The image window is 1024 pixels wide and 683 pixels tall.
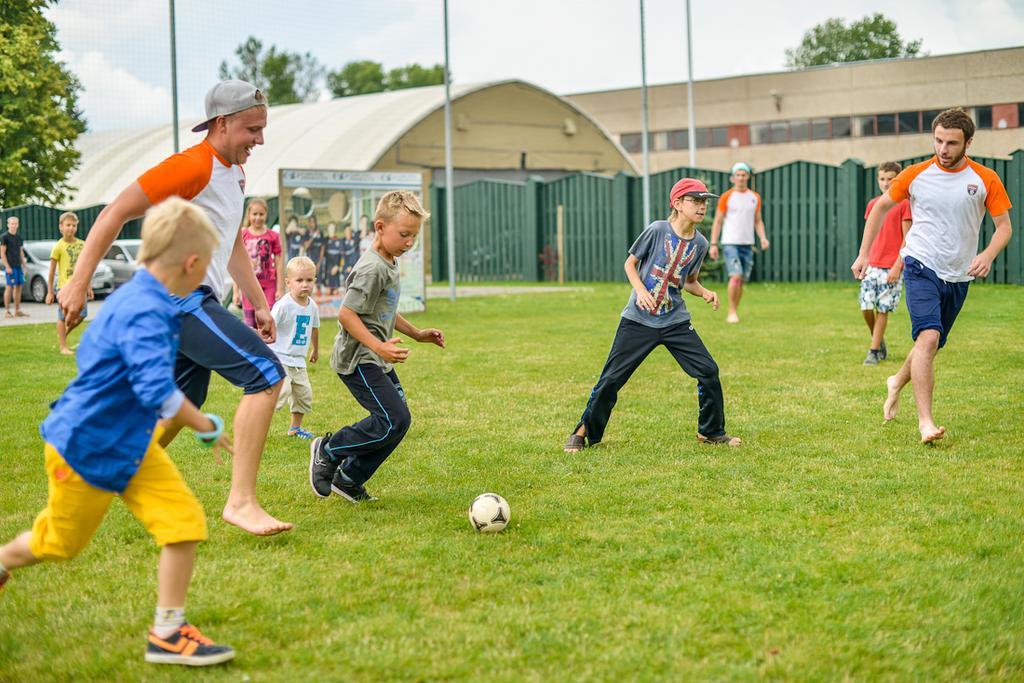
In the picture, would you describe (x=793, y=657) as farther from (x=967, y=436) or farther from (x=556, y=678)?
(x=967, y=436)

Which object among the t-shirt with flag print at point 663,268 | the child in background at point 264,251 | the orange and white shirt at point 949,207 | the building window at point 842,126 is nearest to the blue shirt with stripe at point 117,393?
the t-shirt with flag print at point 663,268

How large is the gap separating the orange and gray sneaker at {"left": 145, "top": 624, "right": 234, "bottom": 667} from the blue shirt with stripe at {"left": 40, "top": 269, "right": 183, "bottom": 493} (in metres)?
0.54

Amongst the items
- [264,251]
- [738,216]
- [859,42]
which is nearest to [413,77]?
[859,42]

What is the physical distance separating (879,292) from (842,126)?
1603 inches

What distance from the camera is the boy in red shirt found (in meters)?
11.3

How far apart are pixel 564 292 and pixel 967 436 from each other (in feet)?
57.3

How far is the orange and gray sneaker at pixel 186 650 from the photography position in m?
3.69

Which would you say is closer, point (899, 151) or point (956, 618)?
point (956, 618)

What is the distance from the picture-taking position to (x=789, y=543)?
496cm

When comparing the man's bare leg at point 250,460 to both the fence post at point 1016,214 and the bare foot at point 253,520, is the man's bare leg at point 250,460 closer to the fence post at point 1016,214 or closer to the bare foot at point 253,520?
the bare foot at point 253,520

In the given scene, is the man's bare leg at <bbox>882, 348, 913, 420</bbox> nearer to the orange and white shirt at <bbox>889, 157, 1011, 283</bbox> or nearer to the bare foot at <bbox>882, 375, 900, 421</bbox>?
the bare foot at <bbox>882, 375, 900, 421</bbox>

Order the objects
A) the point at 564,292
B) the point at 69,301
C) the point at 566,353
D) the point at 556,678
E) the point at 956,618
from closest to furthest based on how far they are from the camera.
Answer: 1. the point at 556,678
2. the point at 956,618
3. the point at 69,301
4. the point at 566,353
5. the point at 564,292

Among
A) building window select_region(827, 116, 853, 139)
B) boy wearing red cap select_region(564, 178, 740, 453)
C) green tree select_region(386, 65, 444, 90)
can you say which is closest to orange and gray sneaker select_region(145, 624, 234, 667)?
boy wearing red cap select_region(564, 178, 740, 453)

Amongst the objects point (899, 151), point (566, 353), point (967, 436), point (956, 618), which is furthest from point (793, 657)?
point (899, 151)
